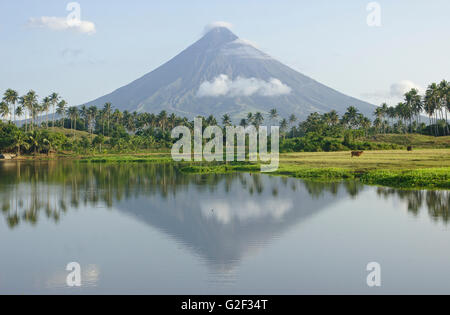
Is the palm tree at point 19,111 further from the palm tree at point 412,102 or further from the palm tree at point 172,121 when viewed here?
the palm tree at point 412,102

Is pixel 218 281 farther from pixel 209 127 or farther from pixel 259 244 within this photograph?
pixel 209 127

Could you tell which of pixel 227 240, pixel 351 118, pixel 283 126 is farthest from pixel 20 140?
pixel 283 126

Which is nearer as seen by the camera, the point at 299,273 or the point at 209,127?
the point at 299,273

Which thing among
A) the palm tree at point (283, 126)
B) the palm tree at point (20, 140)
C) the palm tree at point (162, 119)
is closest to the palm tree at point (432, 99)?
the palm tree at point (283, 126)

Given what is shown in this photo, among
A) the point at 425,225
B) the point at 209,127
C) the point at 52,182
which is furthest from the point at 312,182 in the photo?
the point at 209,127

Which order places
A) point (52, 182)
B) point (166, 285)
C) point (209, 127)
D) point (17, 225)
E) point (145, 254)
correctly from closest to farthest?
point (166, 285) < point (145, 254) < point (17, 225) < point (52, 182) < point (209, 127)

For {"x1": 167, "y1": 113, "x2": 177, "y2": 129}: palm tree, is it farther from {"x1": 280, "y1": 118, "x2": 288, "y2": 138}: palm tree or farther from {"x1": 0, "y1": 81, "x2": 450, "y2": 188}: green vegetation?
{"x1": 280, "y1": 118, "x2": 288, "y2": 138}: palm tree

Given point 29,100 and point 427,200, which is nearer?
point 427,200

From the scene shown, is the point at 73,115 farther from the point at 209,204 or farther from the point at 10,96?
the point at 209,204

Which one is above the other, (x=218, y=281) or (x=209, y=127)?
(x=209, y=127)
